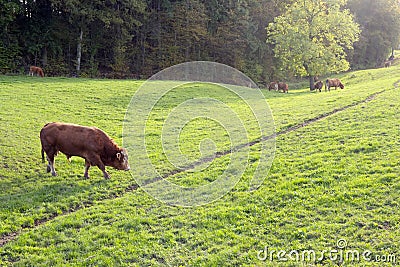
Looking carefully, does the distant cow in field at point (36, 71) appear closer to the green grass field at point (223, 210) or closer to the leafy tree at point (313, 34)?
the green grass field at point (223, 210)

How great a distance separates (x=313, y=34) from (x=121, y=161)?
29181 millimetres

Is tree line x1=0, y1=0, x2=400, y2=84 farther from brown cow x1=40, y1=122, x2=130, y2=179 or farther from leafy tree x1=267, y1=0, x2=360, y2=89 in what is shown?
brown cow x1=40, y1=122, x2=130, y2=179

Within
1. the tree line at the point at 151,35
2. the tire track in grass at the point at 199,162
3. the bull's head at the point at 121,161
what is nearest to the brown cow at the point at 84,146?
the bull's head at the point at 121,161

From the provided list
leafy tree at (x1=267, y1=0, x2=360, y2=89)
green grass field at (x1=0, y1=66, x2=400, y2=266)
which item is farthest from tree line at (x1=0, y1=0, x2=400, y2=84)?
green grass field at (x1=0, y1=66, x2=400, y2=266)

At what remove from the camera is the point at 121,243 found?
21.7 ft

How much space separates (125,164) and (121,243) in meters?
3.81

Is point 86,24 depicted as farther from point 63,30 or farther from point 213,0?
point 213,0

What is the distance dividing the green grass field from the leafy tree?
2006 cm

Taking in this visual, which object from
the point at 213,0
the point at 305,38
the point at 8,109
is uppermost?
the point at 213,0

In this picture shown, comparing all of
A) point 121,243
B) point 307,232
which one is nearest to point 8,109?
point 121,243

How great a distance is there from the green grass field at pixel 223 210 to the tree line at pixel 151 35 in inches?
980

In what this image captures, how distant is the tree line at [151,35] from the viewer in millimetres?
35406

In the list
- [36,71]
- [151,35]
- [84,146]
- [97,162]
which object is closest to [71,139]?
[84,146]

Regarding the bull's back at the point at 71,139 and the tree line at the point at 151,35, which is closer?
the bull's back at the point at 71,139
